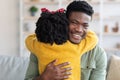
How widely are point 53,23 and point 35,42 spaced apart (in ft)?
0.57

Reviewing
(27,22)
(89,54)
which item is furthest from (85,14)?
(27,22)

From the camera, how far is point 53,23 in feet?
3.84

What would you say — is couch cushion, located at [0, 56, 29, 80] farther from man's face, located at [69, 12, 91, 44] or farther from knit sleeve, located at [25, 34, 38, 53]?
man's face, located at [69, 12, 91, 44]

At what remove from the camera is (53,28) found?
1.16 meters

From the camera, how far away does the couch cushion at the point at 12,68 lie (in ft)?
6.54

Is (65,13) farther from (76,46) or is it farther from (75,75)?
(75,75)

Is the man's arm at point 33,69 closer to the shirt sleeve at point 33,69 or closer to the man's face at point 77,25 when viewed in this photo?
the shirt sleeve at point 33,69

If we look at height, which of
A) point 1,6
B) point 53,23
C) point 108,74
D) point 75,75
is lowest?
point 108,74

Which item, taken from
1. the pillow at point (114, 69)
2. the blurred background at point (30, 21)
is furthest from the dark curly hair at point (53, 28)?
the blurred background at point (30, 21)

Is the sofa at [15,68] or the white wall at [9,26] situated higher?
the white wall at [9,26]

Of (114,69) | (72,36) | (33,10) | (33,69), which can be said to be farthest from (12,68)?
(33,10)

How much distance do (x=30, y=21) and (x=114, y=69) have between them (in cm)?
244

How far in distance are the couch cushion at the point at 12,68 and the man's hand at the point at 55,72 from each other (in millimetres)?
799

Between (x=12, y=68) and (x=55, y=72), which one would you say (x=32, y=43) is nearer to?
(x=55, y=72)
